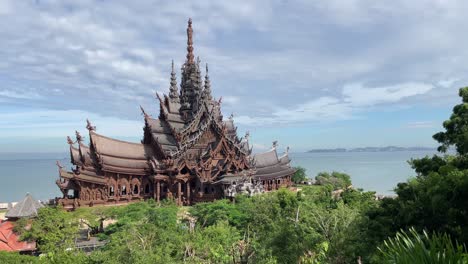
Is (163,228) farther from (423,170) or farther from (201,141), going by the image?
(201,141)

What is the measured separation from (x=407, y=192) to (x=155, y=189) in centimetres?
3010

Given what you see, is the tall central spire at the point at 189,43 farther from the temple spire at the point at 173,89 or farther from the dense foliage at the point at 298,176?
the dense foliage at the point at 298,176

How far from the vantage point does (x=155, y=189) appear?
38.4m

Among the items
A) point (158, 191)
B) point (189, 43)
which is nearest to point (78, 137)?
point (158, 191)

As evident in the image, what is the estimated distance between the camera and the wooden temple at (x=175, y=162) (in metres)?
35.1

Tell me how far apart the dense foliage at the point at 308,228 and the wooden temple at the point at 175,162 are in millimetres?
7128

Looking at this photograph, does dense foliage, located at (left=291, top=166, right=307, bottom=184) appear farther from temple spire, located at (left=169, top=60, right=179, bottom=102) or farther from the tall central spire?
the tall central spire

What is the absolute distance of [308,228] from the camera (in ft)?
53.8

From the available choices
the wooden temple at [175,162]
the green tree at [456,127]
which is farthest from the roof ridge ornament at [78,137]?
the green tree at [456,127]

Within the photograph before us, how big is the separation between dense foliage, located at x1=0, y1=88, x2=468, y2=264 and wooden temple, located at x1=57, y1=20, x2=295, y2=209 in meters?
7.13

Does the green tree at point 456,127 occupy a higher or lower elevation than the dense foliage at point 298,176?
higher

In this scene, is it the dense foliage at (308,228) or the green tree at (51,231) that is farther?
the green tree at (51,231)

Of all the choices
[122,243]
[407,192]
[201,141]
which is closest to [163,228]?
[122,243]

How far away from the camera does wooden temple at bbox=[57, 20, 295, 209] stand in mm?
35062
